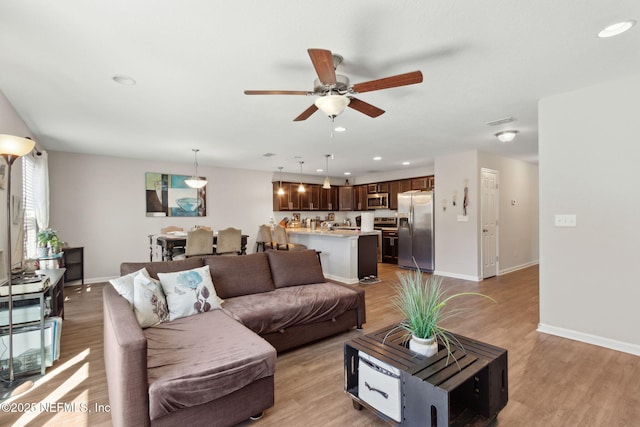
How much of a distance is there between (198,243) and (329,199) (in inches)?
200

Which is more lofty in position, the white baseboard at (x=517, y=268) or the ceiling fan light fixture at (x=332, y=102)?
the ceiling fan light fixture at (x=332, y=102)

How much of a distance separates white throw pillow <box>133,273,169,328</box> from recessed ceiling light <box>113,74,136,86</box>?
1715 millimetres

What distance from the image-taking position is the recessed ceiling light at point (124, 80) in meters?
2.61

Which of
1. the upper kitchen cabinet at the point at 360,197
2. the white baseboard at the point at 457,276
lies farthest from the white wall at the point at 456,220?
the upper kitchen cabinet at the point at 360,197

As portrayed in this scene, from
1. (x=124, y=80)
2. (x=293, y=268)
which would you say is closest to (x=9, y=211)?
(x=124, y=80)

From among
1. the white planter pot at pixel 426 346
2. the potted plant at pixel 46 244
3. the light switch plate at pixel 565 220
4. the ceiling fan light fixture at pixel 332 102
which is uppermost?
the ceiling fan light fixture at pixel 332 102

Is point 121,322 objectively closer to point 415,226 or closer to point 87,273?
point 87,273

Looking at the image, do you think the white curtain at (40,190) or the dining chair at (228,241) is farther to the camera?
the dining chair at (228,241)

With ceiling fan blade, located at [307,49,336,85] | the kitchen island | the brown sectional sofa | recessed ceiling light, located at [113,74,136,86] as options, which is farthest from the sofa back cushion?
the kitchen island

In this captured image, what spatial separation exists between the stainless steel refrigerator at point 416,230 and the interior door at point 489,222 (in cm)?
104

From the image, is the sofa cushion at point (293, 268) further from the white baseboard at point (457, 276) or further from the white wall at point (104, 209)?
the white wall at point (104, 209)

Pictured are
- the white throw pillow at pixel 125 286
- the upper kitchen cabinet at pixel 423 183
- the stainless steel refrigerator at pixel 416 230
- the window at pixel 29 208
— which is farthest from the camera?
the upper kitchen cabinet at pixel 423 183

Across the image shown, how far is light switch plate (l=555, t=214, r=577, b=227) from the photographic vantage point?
3.04 metres

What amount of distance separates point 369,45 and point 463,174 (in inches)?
171
